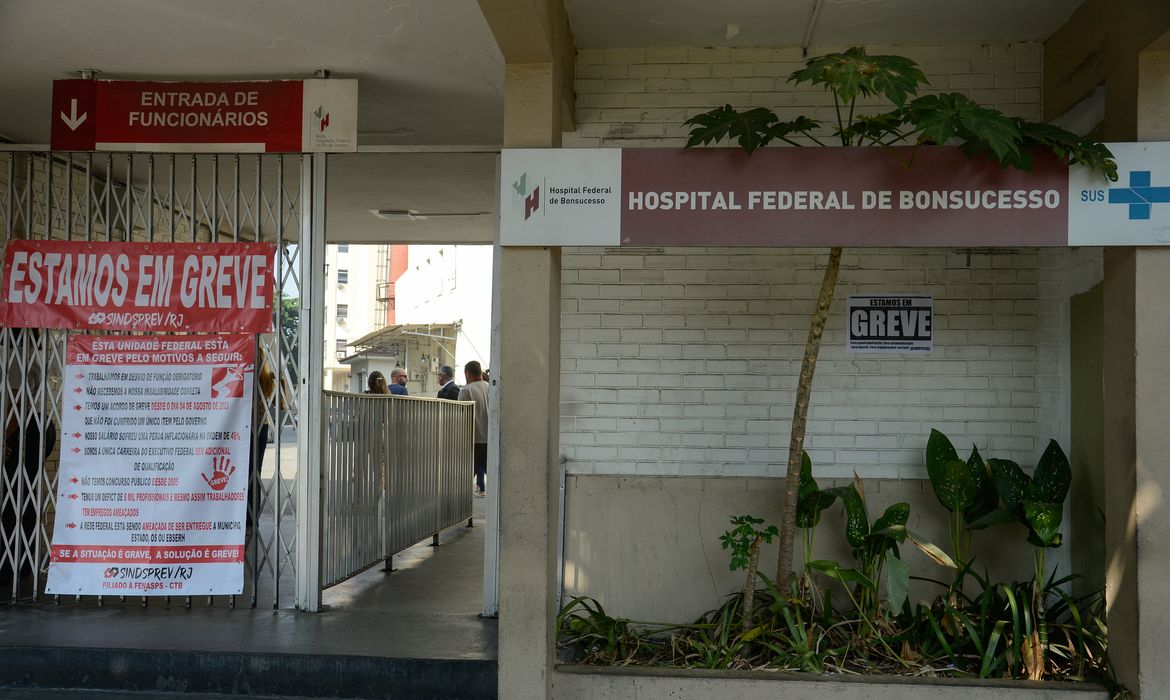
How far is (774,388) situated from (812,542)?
0.90 meters

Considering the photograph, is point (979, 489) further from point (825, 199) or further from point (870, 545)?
point (825, 199)

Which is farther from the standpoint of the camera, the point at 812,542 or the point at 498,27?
the point at 812,542

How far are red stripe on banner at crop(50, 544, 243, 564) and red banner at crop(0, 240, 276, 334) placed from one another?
1.30 m

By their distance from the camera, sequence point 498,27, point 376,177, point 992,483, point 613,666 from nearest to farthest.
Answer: point 498,27
point 613,666
point 992,483
point 376,177

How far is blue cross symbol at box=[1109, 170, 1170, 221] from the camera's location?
14.4ft

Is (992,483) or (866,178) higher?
(866,178)

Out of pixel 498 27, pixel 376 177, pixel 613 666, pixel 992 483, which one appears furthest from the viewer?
pixel 376 177

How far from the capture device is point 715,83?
19.6 ft

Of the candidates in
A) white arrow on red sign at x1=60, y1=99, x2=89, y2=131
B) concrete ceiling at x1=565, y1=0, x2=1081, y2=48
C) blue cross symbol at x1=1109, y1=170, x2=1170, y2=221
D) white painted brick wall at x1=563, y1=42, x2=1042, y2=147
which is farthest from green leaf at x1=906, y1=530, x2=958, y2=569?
white arrow on red sign at x1=60, y1=99, x2=89, y2=131

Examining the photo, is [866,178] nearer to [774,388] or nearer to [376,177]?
[774,388]

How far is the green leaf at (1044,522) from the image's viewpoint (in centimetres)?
512

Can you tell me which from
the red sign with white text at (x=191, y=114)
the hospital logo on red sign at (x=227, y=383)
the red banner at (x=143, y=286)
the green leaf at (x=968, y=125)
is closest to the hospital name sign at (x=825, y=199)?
the green leaf at (x=968, y=125)

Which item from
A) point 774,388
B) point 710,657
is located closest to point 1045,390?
point 774,388

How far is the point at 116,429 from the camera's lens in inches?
240
